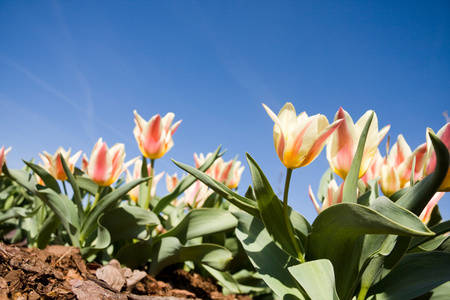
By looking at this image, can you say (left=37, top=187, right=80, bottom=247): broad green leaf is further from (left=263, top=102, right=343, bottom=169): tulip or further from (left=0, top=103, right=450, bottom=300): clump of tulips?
(left=263, top=102, right=343, bottom=169): tulip

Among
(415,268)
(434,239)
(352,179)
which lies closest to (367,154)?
(352,179)

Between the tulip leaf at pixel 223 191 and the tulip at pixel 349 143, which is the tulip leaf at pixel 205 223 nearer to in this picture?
the tulip leaf at pixel 223 191

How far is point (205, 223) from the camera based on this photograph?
209cm

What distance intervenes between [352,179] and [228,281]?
4.69 ft

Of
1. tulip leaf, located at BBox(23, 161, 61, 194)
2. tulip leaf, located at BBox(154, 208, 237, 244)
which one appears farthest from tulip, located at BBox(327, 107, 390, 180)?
tulip leaf, located at BBox(23, 161, 61, 194)

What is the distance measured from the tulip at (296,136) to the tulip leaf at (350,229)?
19 cm

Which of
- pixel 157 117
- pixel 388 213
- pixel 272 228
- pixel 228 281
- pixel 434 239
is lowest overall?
pixel 228 281

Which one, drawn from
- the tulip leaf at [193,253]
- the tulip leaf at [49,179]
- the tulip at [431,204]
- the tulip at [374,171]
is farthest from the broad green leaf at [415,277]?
the tulip leaf at [49,179]

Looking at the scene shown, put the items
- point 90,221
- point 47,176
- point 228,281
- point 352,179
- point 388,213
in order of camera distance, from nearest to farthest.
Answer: point 388,213
point 352,179
point 90,221
point 47,176
point 228,281

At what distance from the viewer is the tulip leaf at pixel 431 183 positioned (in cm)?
96

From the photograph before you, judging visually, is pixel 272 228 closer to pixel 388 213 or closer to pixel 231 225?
pixel 388 213

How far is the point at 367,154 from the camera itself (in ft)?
4.42

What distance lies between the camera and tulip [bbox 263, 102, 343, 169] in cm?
118

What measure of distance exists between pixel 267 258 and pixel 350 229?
16.1 inches
